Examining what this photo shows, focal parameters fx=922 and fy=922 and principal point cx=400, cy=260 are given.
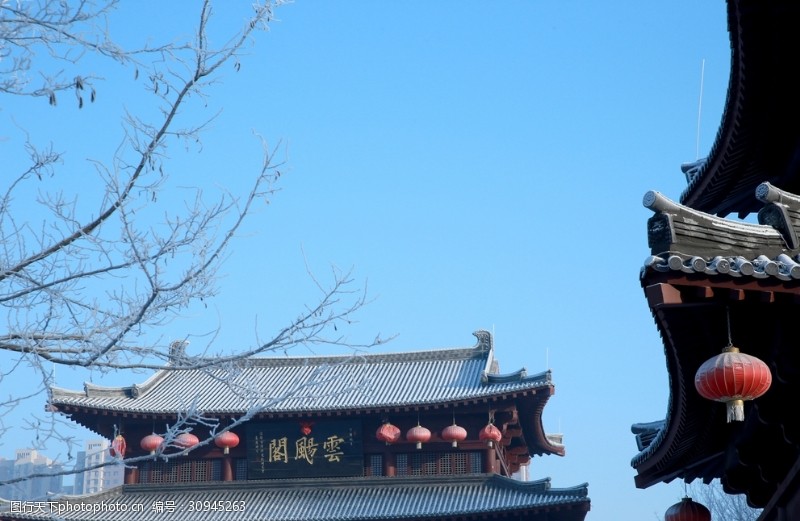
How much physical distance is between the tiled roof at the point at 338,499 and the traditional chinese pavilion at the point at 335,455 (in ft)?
0.13

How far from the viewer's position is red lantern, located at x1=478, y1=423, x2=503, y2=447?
1057 inches

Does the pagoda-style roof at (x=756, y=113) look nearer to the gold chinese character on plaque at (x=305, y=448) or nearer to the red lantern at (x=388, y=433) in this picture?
the red lantern at (x=388, y=433)

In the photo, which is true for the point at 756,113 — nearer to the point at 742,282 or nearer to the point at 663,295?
the point at 742,282

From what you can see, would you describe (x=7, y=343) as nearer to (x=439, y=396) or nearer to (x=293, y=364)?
(x=439, y=396)

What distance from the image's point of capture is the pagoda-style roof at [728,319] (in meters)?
5.96

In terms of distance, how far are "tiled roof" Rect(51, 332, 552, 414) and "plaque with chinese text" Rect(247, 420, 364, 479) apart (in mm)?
785

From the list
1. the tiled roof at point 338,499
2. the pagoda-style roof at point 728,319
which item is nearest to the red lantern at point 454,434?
the tiled roof at point 338,499

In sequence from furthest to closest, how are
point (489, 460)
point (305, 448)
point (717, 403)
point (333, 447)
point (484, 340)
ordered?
point (484, 340) < point (305, 448) < point (333, 447) < point (489, 460) < point (717, 403)

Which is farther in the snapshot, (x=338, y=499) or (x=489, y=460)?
(x=489, y=460)

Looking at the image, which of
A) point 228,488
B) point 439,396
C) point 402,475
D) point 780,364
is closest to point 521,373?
point 439,396

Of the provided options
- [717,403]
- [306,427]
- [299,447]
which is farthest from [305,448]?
[717,403]

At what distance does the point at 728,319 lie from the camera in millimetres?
6312

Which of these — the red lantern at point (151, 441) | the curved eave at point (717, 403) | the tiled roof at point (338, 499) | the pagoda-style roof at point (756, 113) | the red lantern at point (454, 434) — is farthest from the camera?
the red lantern at point (151, 441)

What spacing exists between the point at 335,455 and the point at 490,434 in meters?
4.79
